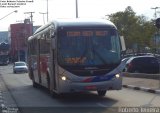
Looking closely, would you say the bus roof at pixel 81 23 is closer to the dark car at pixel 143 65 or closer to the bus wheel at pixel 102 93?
the bus wheel at pixel 102 93

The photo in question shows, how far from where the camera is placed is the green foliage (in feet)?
235

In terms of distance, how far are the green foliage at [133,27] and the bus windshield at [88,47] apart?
50854mm

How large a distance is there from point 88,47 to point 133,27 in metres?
59.1

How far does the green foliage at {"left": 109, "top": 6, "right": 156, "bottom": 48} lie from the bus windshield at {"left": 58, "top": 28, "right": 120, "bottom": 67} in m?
50.9

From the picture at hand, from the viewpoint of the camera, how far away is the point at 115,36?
18.7 meters

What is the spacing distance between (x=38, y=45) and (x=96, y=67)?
292 inches

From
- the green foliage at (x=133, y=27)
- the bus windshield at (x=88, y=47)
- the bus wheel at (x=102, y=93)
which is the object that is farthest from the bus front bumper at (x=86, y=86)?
the green foliage at (x=133, y=27)

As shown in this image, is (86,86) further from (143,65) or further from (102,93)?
(143,65)

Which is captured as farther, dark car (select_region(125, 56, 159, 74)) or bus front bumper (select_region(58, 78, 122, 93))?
dark car (select_region(125, 56, 159, 74))

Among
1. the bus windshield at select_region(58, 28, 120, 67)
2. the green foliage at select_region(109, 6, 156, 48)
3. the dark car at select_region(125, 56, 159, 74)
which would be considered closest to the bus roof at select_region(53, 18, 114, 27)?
the bus windshield at select_region(58, 28, 120, 67)

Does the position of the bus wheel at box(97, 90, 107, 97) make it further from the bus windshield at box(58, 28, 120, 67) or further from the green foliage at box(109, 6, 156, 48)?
the green foliage at box(109, 6, 156, 48)

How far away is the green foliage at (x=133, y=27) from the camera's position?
71488 mm

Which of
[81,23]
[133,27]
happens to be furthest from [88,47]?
[133,27]

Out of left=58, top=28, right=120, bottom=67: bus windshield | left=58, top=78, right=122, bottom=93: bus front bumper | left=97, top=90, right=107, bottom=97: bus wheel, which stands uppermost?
left=58, top=28, right=120, bottom=67: bus windshield
